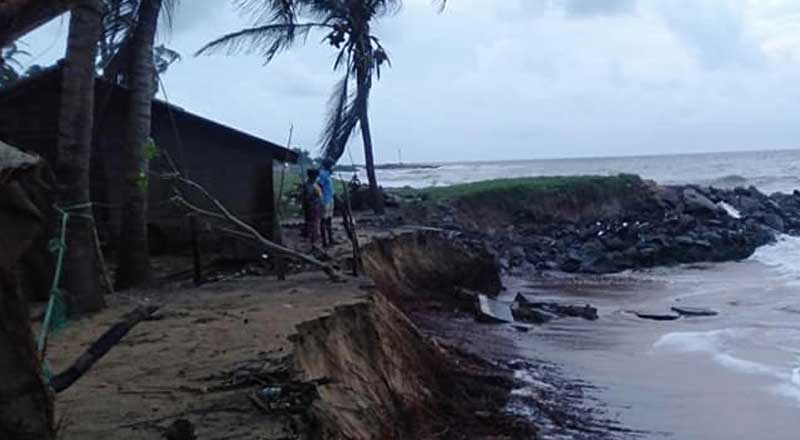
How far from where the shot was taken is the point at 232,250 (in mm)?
15195

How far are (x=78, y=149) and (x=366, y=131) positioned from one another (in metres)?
16.0

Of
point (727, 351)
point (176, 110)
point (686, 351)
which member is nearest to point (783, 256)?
point (727, 351)

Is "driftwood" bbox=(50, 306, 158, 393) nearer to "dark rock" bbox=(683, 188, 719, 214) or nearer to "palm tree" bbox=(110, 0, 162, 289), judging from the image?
"palm tree" bbox=(110, 0, 162, 289)

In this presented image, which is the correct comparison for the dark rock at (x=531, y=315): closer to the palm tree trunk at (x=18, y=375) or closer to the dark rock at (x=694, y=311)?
the dark rock at (x=694, y=311)

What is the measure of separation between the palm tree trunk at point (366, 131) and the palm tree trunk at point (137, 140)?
40.1 ft

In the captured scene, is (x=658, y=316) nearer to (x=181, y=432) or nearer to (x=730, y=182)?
(x=181, y=432)

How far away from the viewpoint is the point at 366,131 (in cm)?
2553

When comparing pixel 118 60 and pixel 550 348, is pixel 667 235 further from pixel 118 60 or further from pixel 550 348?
pixel 118 60

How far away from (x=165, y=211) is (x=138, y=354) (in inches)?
311

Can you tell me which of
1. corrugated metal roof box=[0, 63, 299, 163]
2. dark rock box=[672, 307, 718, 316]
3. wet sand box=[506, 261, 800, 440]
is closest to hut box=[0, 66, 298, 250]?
corrugated metal roof box=[0, 63, 299, 163]

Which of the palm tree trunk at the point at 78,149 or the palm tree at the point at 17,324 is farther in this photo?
the palm tree trunk at the point at 78,149

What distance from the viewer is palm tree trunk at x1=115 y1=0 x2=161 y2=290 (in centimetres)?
1212

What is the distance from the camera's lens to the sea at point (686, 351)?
32.4 feet

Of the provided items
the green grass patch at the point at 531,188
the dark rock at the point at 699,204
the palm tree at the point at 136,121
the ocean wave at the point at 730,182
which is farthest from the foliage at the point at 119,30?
the ocean wave at the point at 730,182
